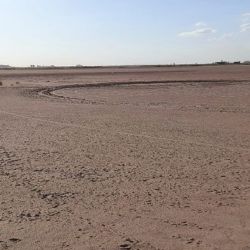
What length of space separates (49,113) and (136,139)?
707 cm

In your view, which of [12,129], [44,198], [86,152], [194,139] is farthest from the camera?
[12,129]

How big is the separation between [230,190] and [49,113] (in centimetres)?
1209

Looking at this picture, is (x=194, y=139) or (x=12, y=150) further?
(x=194, y=139)

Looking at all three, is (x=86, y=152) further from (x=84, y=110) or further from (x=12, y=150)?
(x=84, y=110)

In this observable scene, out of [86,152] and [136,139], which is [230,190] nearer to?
[86,152]

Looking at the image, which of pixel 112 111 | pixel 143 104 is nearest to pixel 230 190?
pixel 112 111

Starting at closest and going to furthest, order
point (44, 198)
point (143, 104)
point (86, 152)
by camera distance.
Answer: point (44, 198) < point (86, 152) < point (143, 104)

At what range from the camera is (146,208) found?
22.2ft

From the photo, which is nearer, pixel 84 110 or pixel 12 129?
pixel 12 129

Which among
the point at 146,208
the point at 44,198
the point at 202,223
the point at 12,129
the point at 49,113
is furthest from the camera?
the point at 49,113

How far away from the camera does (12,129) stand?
14719mm

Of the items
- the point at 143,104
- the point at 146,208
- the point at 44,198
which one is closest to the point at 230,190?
the point at 146,208

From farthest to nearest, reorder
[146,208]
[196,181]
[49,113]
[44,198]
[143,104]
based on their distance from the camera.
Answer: [143,104], [49,113], [196,181], [44,198], [146,208]

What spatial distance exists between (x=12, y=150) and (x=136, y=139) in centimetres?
283
